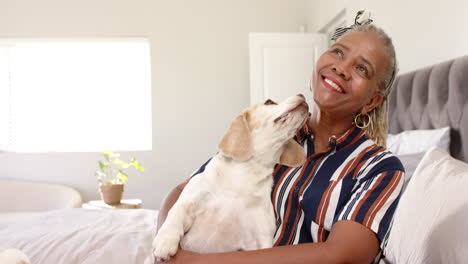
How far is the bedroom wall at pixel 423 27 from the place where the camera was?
6.96 ft

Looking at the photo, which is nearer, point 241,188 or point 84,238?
point 241,188

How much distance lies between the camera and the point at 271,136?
1.41 meters

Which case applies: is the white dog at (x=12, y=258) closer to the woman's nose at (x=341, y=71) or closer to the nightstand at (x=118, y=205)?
the woman's nose at (x=341, y=71)

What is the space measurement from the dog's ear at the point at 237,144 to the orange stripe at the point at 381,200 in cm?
40

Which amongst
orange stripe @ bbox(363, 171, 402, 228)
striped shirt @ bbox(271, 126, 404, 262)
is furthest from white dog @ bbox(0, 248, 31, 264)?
orange stripe @ bbox(363, 171, 402, 228)

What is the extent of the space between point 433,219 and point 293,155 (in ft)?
1.46

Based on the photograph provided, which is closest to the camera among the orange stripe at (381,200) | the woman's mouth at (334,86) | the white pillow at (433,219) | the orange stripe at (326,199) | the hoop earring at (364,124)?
the white pillow at (433,219)

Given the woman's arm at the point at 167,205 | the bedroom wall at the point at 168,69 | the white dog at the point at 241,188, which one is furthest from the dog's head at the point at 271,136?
the bedroom wall at the point at 168,69

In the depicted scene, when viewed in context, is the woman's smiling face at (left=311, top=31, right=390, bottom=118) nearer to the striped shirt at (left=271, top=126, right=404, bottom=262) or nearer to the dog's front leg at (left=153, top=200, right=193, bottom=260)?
the striped shirt at (left=271, top=126, right=404, bottom=262)

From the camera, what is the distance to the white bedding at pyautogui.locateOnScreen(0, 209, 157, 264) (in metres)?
1.67

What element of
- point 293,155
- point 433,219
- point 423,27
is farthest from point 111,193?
point 433,219

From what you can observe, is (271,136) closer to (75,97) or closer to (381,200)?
(381,200)

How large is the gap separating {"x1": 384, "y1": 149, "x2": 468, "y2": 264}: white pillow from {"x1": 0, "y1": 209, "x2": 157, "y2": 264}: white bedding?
0.92m

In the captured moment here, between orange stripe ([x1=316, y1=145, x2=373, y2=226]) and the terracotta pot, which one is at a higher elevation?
orange stripe ([x1=316, y1=145, x2=373, y2=226])
